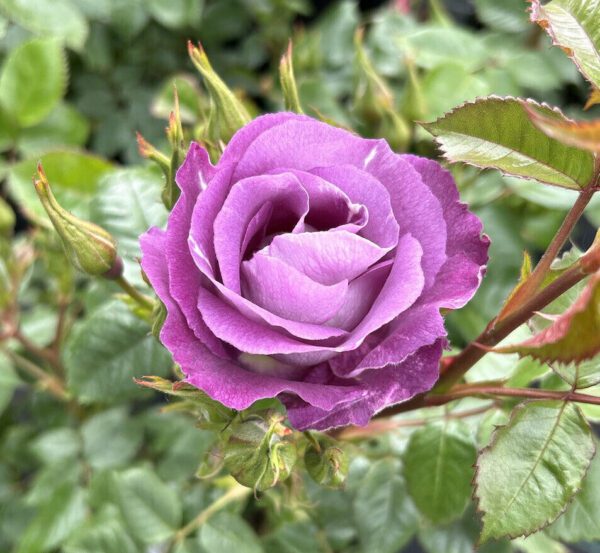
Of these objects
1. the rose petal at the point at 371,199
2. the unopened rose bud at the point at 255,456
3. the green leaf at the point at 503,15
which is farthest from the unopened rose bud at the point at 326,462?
the green leaf at the point at 503,15

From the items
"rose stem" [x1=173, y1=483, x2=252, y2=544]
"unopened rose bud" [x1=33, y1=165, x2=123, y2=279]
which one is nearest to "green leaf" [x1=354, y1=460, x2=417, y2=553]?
"rose stem" [x1=173, y1=483, x2=252, y2=544]

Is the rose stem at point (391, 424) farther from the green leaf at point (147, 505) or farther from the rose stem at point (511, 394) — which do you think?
the green leaf at point (147, 505)

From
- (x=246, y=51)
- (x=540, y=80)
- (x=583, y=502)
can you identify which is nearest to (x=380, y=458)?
(x=583, y=502)

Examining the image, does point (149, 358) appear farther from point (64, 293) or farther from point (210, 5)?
point (210, 5)

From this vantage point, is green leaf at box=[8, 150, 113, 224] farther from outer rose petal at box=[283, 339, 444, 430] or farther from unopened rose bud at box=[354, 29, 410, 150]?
outer rose petal at box=[283, 339, 444, 430]

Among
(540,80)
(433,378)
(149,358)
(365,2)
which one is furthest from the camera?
(365,2)

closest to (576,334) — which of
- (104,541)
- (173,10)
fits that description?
(104,541)

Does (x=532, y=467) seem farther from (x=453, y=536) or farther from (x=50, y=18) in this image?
(x=50, y=18)
